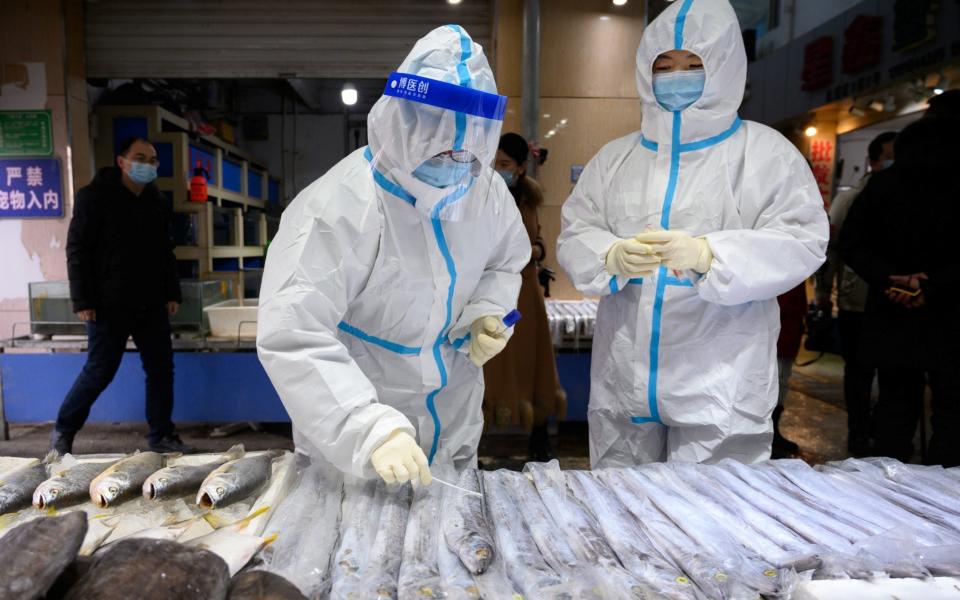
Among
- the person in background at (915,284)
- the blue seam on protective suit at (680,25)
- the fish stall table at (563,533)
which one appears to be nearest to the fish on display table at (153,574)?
the fish stall table at (563,533)

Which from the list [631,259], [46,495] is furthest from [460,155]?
[46,495]

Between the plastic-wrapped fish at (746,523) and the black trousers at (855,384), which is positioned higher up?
the plastic-wrapped fish at (746,523)

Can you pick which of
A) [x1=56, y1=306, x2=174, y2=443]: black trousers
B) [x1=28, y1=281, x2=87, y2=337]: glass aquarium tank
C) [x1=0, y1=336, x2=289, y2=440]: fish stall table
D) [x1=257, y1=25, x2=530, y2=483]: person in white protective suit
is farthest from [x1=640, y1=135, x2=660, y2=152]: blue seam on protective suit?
[x1=28, y1=281, x2=87, y2=337]: glass aquarium tank

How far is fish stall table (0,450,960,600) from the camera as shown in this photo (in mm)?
988

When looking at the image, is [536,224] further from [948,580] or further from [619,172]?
[948,580]

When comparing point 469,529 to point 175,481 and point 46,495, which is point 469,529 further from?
point 46,495

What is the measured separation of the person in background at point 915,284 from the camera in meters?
2.74

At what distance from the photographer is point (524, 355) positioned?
3.73m

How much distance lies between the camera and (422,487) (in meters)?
1.37

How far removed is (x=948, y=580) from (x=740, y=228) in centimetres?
116

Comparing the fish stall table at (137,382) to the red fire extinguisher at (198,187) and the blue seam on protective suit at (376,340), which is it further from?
the blue seam on protective suit at (376,340)

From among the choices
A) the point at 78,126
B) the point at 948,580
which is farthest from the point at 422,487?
the point at 78,126

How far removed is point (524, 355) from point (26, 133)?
14.2 feet

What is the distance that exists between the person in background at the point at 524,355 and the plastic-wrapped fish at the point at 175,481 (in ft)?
7.55
